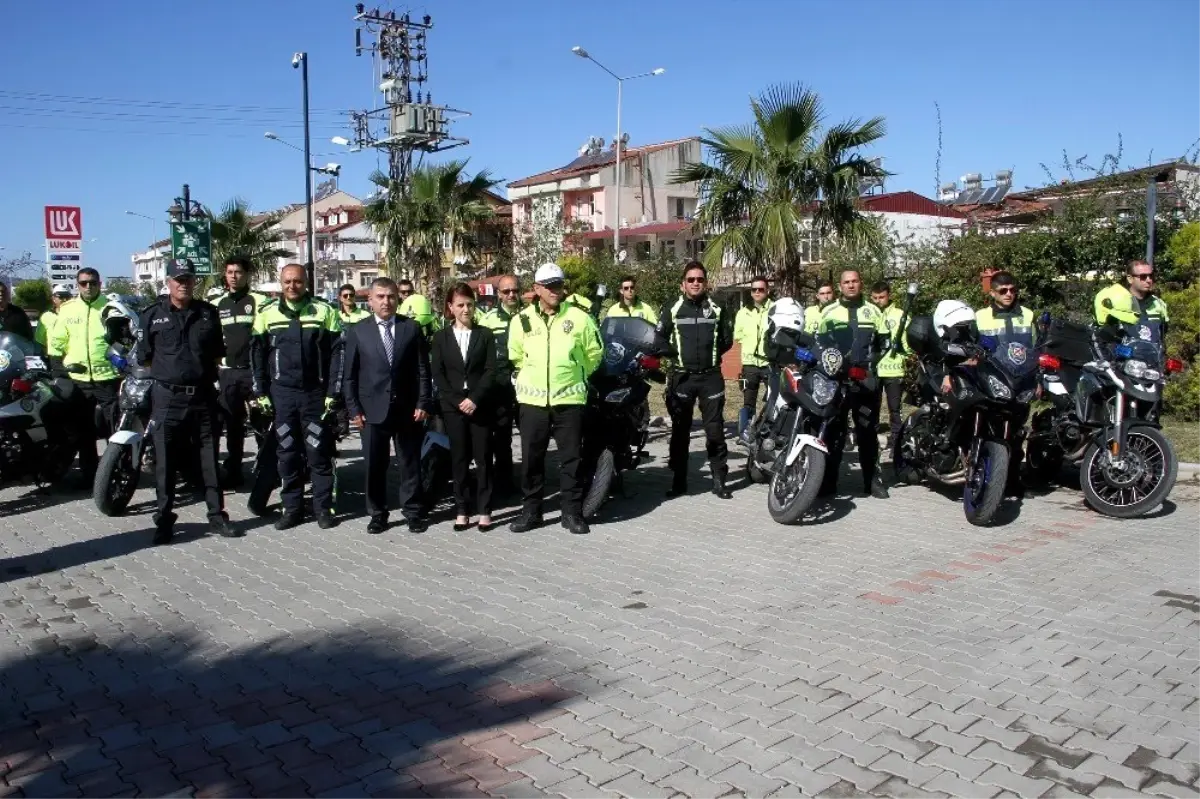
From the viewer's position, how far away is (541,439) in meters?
7.79

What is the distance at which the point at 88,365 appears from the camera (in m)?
9.49

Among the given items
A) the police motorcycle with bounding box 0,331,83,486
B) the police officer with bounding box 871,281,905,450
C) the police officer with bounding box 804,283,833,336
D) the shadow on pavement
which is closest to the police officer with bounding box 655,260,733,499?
the police officer with bounding box 804,283,833,336

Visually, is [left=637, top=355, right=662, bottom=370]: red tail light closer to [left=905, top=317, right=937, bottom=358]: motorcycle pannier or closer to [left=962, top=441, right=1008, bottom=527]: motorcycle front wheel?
[left=905, top=317, right=937, bottom=358]: motorcycle pannier

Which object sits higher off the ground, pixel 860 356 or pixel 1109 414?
pixel 860 356

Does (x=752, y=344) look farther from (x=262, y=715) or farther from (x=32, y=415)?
(x=262, y=715)

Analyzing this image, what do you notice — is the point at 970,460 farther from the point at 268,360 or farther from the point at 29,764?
the point at 29,764

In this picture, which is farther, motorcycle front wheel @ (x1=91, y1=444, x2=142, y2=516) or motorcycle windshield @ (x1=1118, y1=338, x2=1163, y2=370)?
motorcycle front wheel @ (x1=91, y1=444, x2=142, y2=516)

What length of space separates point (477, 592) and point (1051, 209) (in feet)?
36.0

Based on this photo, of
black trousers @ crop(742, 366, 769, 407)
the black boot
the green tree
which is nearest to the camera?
the black boot

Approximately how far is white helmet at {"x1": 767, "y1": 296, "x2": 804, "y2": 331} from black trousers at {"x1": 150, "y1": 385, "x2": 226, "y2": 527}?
4337 millimetres

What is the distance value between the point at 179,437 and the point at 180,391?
1.13 ft

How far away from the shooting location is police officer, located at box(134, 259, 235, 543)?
25.0 ft

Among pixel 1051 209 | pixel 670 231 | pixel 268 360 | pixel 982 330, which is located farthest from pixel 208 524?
pixel 670 231

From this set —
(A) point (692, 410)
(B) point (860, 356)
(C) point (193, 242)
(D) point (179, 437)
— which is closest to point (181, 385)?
(D) point (179, 437)
